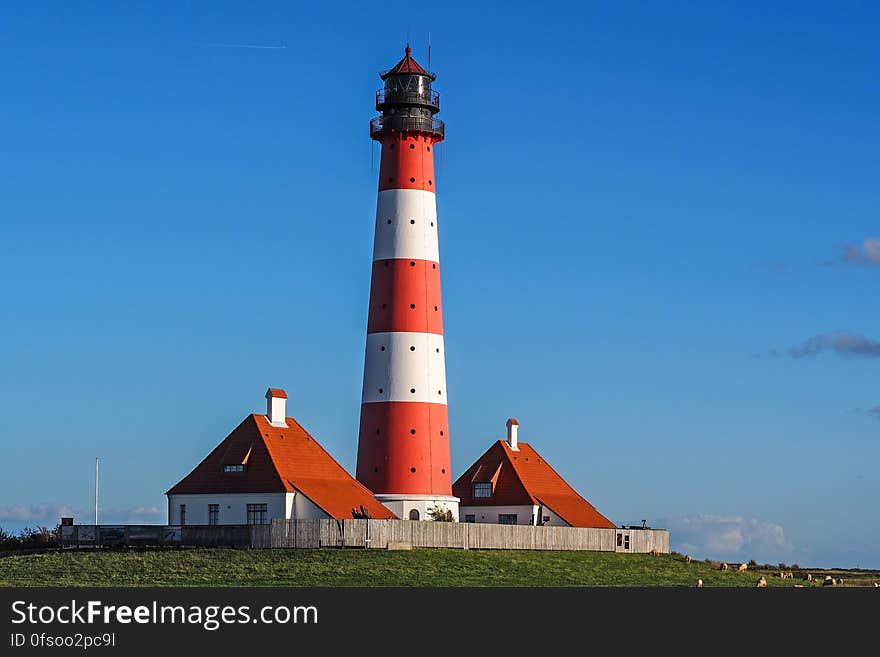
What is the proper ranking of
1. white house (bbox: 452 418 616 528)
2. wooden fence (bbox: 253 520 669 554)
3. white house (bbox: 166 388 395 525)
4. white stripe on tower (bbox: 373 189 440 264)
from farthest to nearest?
1. white house (bbox: 452 418 616 528)
2. white stripe on tower (bbox: 373 189 440 264)
3. white house (bbox: 166 388 395 525)
4. wooden fence (bbox: 253 520 669 554)

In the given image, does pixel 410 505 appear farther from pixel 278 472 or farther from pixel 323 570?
pixel 323 570

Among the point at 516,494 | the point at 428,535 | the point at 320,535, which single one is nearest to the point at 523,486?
the point at 516,494

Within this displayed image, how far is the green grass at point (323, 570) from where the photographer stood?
5881cm

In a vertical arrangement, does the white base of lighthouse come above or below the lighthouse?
below

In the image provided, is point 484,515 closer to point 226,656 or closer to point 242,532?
point 242,532

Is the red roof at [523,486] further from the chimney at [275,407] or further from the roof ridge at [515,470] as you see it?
the chimney at [275,407]

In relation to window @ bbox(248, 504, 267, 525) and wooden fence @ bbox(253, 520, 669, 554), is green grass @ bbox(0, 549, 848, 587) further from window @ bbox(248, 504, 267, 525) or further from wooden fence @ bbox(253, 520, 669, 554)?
window @ bbox(248, 504, 267, 525)

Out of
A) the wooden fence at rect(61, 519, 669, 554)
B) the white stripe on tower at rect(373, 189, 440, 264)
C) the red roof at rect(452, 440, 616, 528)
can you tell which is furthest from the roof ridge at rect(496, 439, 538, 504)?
the white stripe on tower at rect(373, 189, 440, 264)

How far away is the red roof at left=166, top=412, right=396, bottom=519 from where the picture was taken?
6944 cm

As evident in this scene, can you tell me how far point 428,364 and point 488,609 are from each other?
27539 millimetres

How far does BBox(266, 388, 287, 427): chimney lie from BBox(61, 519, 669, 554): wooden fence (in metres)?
7.10

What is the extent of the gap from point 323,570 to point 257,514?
32.1 ft

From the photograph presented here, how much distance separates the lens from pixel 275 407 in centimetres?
7338

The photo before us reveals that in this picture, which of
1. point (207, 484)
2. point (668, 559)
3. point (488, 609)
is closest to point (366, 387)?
point (207, 484)
